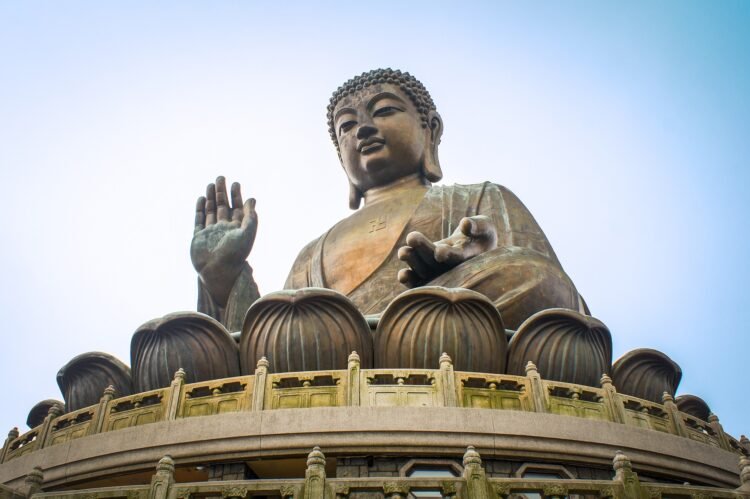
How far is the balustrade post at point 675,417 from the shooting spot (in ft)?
20.5

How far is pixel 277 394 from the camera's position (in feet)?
19.2

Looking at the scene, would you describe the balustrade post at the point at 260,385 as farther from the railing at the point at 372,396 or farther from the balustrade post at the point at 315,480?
the balustrade post at the point at 315,480

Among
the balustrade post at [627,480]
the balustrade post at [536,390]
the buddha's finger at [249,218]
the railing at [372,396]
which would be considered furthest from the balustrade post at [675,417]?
the buddha's finger at [249,218]

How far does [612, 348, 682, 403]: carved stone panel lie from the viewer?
7.19 metres

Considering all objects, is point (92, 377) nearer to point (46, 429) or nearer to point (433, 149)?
point (46, 429)

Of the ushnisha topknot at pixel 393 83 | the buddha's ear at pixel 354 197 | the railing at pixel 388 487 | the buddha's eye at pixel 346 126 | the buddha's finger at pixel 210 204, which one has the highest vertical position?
the ushnisha topknot at pixel 393 83

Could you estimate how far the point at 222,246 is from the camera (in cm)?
898

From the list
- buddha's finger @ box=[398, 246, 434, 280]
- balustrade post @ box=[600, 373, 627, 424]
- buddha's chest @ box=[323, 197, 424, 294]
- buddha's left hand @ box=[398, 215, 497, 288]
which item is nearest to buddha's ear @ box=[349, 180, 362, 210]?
buddha's chest @ box=[323, 197, 424, 294]

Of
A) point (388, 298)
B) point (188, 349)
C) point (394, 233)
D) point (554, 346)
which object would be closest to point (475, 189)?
point (394, 233)

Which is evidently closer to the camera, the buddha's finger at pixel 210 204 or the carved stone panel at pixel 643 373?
the carved stone panel at pixel 643 373

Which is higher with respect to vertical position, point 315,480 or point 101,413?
point 101,413

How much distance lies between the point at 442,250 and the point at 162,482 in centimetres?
393

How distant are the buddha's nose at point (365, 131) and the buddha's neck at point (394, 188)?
0.73 m

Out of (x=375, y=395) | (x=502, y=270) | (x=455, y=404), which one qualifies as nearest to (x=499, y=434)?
(x=455, y=404)
